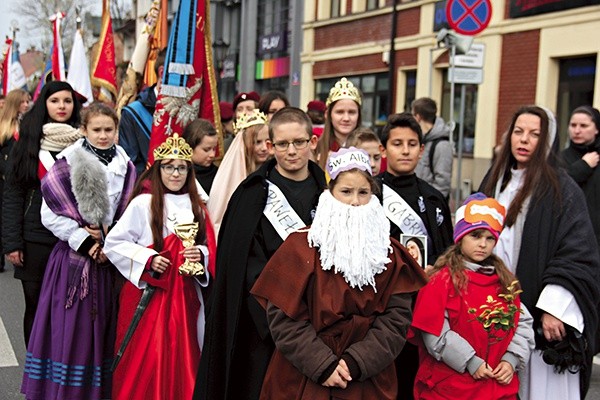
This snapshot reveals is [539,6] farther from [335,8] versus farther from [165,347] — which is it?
[165,347]

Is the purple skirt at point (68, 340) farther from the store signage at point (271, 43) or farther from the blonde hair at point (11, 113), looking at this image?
the store signage at point (271, 43)

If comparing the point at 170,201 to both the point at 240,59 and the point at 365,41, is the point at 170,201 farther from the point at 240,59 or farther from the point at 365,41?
the point at 240,59

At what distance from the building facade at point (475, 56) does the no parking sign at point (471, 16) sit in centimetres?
70

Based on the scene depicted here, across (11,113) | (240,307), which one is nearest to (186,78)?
(240,307)

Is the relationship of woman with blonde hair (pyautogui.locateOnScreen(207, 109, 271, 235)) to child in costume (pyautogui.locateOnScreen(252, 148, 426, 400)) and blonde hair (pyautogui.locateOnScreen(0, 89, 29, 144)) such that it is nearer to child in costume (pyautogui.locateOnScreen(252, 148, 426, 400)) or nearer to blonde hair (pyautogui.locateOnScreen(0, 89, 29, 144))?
child in costume (pyautogui.locateOnScreen(252, 148, 426, 400))

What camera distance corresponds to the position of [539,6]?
17.6 meters

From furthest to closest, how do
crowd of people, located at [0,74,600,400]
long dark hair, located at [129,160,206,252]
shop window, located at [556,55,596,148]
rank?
1. shop window, located at [556,55,596,148]
2. long dark hair, located at [129,160,206,252]
3. crowd of people, located at [0,74,600,400]

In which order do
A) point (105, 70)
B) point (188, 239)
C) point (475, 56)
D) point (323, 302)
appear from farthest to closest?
point (475, 56) → point (105, 70) → point (188, 239) → point (323, 302)

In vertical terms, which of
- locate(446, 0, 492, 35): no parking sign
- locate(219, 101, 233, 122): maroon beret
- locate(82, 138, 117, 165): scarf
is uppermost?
locate(446, 0, 492, 35): no parking sign

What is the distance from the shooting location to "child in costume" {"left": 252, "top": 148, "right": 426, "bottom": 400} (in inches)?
136

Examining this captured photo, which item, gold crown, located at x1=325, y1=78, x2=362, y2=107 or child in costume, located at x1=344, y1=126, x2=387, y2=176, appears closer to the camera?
child in costume, located at x1=344, y1=126, x2=387, y2=176

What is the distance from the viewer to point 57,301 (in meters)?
5.23

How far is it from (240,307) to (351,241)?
2.56ft

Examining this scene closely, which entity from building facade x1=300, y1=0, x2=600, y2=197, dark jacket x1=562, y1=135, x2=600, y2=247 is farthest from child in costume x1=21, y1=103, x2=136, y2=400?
building facade x1=300, y1=0, x2=600, y2=197
